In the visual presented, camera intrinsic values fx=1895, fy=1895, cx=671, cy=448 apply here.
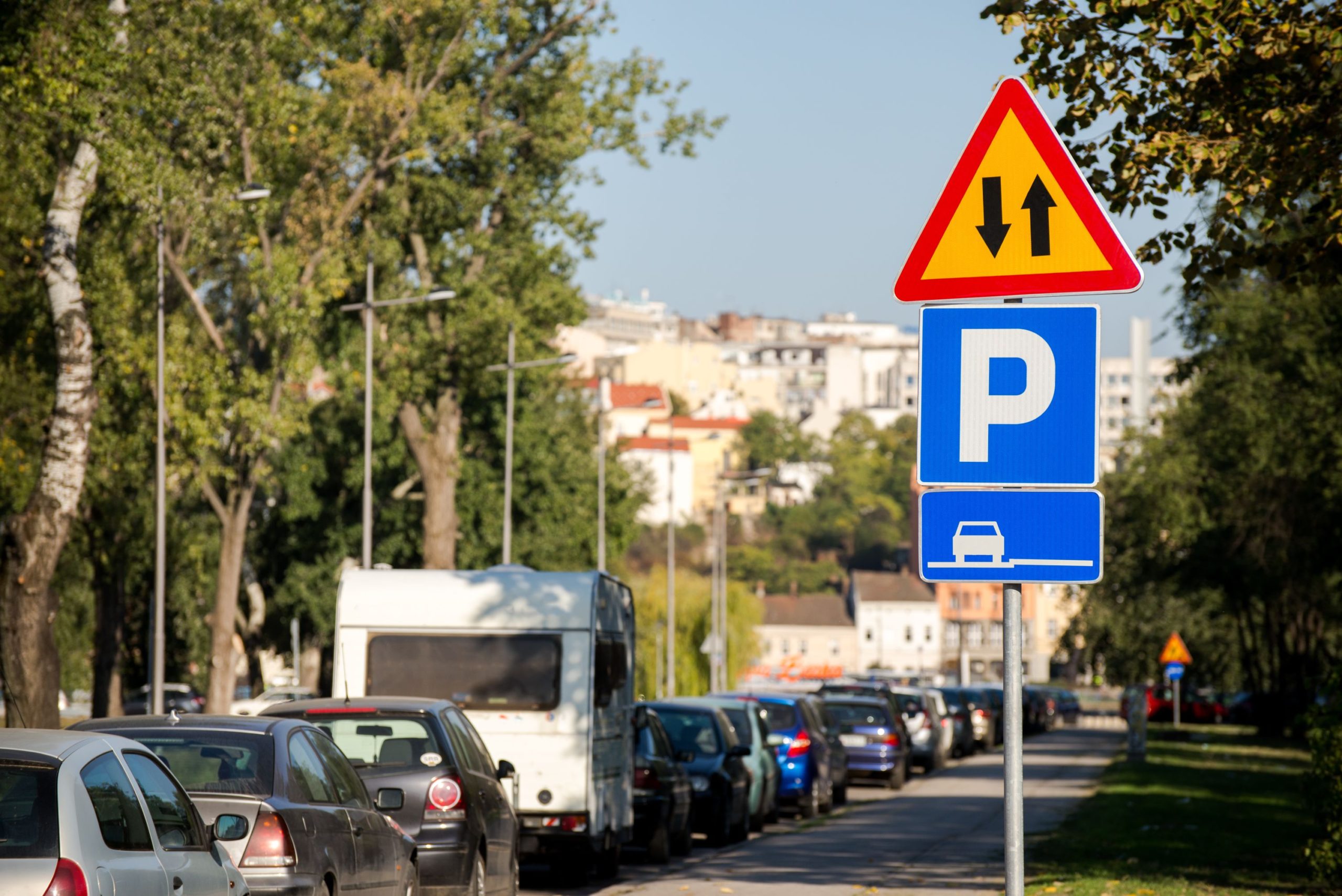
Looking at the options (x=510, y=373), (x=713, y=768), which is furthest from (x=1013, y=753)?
(x=510, y=373)

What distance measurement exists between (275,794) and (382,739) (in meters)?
3.81

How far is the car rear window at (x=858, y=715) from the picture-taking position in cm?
3378

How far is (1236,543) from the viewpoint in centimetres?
4441

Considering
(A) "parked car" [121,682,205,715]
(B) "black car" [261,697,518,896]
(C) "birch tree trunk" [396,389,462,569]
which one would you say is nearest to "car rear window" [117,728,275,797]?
(B) "black car" [261,697,518,896]

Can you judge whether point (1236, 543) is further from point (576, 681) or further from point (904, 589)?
point (904, 589)

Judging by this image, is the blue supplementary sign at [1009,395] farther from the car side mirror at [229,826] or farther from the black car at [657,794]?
the black car at [657,794]

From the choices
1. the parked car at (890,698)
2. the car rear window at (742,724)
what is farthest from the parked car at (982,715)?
the car rear window at (742,724)

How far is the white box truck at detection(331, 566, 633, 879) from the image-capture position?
17.2 metres

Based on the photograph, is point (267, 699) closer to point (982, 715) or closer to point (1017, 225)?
point (982, 715)

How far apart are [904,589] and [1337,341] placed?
476 feet

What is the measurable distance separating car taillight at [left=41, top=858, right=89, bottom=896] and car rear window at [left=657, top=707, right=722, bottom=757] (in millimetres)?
16091

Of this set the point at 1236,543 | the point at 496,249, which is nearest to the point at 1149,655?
the point at 1236,543

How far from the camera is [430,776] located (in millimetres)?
13219

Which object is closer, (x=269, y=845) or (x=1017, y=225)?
(x=1017, y=225)
